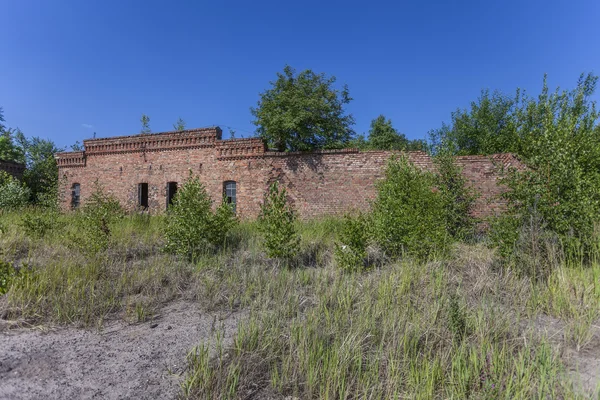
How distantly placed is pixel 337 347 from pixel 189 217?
4.95 metres

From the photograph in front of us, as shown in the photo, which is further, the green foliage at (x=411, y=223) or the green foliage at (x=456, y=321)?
the green foliage at (x=411, y=223)

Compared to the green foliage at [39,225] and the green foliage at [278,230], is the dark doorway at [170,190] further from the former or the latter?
the green foliage at [278,230]

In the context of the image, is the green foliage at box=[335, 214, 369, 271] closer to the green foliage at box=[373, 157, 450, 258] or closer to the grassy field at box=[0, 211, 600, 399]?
the grassy field at box=[0, 211, 600, 399]

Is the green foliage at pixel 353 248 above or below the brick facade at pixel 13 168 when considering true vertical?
below

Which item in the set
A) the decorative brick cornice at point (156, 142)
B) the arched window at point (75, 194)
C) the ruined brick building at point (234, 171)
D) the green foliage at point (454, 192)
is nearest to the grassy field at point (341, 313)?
the green foliage at point (454, 192)

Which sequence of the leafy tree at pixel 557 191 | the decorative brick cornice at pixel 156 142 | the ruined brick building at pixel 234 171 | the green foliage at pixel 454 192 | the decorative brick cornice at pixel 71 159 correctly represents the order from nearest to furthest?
1. the leafy tree at pixel 557 191
2. the green foliage at pixel 454 192
3. the ruined brick building at pixel 234 171
4. the decorative brick cornice at pixel 156 142
5. the decorative brick cornice at pixel 71 159

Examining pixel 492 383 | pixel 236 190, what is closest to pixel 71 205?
pixel 236 190

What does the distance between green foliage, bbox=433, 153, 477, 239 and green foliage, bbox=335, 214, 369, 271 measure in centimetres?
450

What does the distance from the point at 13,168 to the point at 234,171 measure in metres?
16.8

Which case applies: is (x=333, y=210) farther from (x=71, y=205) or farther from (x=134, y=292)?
(x=71, y=205)

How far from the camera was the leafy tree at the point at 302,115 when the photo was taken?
57.3ft

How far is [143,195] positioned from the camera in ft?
58.6

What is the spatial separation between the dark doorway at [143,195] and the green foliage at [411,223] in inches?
535

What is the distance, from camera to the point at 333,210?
43.9 ft
